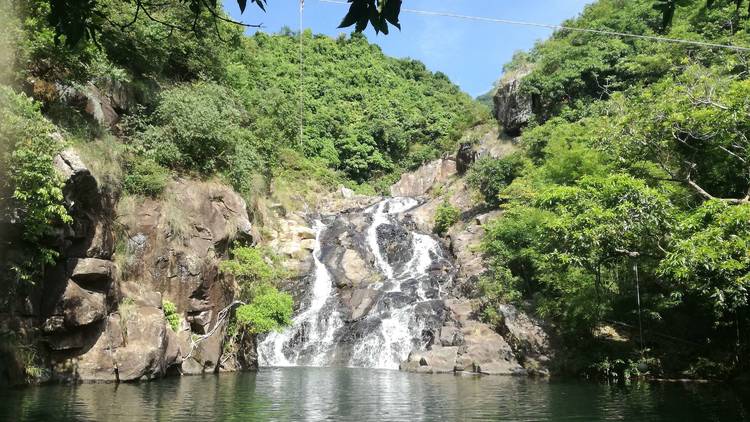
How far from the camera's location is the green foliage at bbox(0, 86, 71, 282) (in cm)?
1170

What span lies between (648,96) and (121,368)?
54.5 ft

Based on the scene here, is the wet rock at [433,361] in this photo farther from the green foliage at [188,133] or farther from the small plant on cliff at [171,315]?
the green foliage at [188,133]

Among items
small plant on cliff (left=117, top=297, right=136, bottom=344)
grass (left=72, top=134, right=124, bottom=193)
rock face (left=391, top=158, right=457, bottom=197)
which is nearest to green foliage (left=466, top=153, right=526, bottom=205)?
rock face (left=391, top=158, right=457, bottom=197)

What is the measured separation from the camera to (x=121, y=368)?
14.9m

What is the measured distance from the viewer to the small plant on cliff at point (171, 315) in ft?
56.6

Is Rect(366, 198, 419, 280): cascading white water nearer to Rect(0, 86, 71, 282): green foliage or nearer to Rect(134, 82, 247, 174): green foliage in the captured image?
Rect(134, 82, 247, 174): green foliage

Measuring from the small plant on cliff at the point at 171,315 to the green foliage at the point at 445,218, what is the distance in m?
21.9

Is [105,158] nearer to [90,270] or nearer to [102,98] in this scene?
[102,98]

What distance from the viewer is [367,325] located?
25.7 meters

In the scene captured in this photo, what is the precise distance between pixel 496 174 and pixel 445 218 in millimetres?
4527

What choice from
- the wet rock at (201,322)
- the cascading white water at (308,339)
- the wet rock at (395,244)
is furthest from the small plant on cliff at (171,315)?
the wet rock at (395,244)

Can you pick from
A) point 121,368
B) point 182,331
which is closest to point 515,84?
point 182,331

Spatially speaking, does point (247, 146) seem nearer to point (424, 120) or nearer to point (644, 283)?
point (644, 283)

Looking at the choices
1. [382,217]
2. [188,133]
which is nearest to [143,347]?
[188,133]
